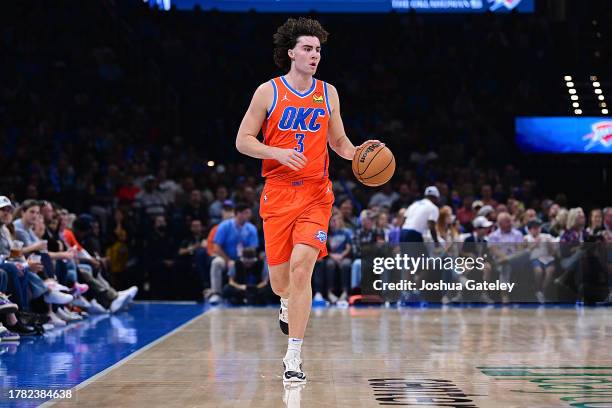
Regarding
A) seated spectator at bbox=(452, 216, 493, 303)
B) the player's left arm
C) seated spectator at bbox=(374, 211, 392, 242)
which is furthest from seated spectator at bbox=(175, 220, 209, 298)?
the player's left arm

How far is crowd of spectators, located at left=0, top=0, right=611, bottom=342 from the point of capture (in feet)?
50.4

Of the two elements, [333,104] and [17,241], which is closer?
[333,104]

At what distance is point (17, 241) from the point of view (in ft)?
31.8

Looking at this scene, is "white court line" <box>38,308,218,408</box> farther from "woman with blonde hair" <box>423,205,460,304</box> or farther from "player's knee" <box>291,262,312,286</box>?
"woman with blonde hair" <box>423,205,460,304</box>

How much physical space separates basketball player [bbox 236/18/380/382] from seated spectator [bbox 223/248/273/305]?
802 cm

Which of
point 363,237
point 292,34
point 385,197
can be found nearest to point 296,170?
point 292,34

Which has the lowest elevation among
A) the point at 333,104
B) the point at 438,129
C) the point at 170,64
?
the point at 333,104

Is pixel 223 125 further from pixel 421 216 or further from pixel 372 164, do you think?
pixel 372 164

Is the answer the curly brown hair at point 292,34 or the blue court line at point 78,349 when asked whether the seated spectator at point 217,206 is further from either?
the curly brown hair at point 292,34

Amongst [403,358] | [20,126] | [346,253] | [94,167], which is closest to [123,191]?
[94,167]

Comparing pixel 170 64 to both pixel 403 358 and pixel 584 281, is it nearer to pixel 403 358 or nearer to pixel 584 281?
pixel 584 281

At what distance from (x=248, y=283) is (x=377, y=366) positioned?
313 inches

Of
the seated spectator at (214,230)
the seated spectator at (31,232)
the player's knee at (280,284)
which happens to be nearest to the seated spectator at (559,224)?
the seated spectator at (214,230)

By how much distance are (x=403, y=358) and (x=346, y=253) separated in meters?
7.42
